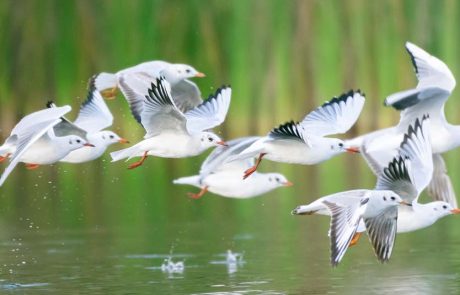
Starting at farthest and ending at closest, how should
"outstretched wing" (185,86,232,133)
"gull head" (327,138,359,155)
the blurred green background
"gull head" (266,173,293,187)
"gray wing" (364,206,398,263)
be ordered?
the blurred green background < "gull head" (266,173,293,187) < "outstretched wing" (185,86,232,133) < "gull head" (327,138,359,155) < "gray wing" (364,206,398,263)

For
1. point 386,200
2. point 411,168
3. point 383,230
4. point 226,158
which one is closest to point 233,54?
point 226,158

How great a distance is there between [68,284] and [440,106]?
3861mm

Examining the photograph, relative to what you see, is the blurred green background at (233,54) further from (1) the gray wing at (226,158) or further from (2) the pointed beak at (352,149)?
(2) the pointed beak at (352,149)

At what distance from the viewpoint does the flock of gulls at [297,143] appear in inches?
484

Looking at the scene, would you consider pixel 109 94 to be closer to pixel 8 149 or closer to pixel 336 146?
pixel 8 149

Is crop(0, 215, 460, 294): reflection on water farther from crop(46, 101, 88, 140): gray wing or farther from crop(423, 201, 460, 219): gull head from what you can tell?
crop(46, 101, 88, 140): gray wing

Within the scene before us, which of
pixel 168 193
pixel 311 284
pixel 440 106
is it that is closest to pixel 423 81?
pixel 440 106

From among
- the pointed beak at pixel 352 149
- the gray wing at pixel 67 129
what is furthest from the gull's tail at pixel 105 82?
the pointed beak at pixel 352 149

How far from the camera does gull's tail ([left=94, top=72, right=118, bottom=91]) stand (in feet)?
50.6

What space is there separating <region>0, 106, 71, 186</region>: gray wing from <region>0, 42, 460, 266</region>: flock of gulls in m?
0.01

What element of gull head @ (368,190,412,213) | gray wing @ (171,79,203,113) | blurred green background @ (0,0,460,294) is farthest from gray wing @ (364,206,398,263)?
blurred green background @ (0,0,460,294)

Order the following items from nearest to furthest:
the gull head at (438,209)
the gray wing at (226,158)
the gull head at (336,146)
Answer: the gull head at (438,209), the gull head at (336,146), the gray wing at (226,158)

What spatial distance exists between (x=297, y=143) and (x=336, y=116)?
0.80 m

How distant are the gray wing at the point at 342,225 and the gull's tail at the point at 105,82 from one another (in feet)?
12.0
